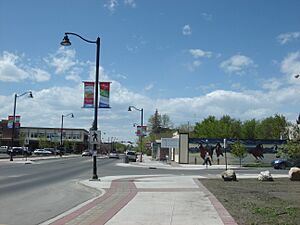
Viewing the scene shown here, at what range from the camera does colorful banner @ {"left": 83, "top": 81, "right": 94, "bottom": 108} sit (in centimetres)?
2477

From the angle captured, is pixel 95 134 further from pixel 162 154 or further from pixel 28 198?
pixel 162 154

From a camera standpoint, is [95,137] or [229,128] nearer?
[95,137]

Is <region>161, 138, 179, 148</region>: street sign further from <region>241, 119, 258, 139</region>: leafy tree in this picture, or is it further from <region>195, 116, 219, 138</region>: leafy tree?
<region>241, 119, 258, 139</region>: leafy tree

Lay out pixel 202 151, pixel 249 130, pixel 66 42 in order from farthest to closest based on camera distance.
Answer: pixel 249 130
pixel 202 151
pixel 66 42

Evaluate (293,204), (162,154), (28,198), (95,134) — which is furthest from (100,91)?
(162,154)

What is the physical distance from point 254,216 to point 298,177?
50.8 feet

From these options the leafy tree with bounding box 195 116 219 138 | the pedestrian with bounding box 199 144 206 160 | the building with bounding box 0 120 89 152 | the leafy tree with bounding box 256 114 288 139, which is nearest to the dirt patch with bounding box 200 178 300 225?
the pedestrian with bounding box 199 144 206 160

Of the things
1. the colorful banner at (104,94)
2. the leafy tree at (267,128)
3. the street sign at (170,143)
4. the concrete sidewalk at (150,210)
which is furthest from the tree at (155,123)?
the concrete sidewalk at (150,210)

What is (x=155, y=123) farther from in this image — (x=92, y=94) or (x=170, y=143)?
(x=92, y=94)

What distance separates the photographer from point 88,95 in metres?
24.8

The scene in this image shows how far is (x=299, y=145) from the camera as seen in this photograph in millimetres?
24547

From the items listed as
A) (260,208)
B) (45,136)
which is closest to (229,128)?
(45,136)

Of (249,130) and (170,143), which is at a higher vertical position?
(249,130)

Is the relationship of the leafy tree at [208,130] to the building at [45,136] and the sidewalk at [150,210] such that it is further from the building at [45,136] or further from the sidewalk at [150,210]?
the sidewalk at [150,210]
